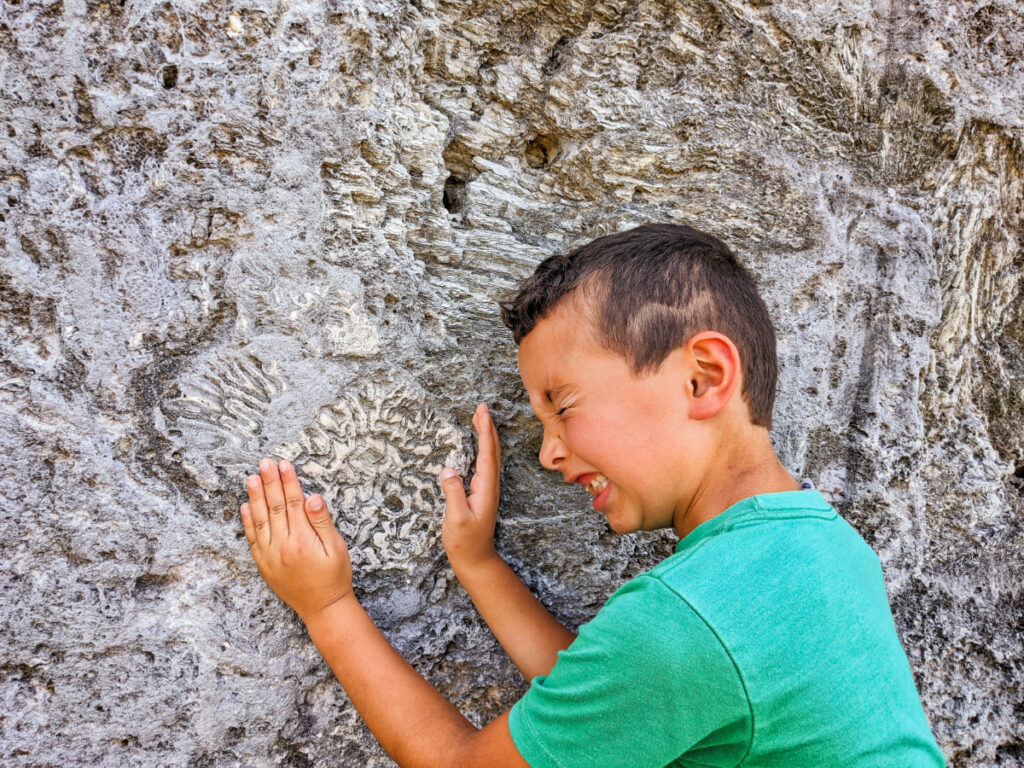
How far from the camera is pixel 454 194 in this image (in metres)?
1.33

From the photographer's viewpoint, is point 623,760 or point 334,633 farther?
point 334,633

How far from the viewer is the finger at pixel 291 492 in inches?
46.5

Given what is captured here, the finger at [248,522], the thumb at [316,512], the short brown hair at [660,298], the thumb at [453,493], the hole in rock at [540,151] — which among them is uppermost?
the hole in rock at [540,151]

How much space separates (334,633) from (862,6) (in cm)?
147

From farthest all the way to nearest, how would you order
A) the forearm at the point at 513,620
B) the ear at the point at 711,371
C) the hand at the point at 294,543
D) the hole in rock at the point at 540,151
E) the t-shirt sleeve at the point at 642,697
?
1. the hole in rock at the point at 540,151
2. the forearm at the point at 513,620
3. the hand at the point at 294,543
4. the ear at the point at 711,371
5. the t-shirt sleeve at the point at 642,697

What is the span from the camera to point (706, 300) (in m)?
1.09

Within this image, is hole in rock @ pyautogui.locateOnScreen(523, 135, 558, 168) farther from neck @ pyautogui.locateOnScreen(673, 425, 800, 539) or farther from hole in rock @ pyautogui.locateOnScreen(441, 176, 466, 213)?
neck @ pyautogui.locateOnScreen(673, 425, 800, 539)

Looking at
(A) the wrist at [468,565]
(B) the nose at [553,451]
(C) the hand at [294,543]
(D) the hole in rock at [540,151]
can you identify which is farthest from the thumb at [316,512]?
(D) the hole in rock at [540,151]

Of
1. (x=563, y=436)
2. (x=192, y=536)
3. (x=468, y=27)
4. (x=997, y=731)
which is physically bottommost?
(x=997, y=731)

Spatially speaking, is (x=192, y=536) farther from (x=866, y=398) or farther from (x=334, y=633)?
(x=866, y=398)

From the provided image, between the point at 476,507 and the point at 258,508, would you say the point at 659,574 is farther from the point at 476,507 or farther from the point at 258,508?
the point at 258,508

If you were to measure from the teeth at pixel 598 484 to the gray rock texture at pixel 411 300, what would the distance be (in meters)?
0.25

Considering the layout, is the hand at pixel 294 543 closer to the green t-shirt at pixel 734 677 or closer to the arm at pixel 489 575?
the arm at pixel 489 575

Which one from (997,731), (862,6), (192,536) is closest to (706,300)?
(862,6)
